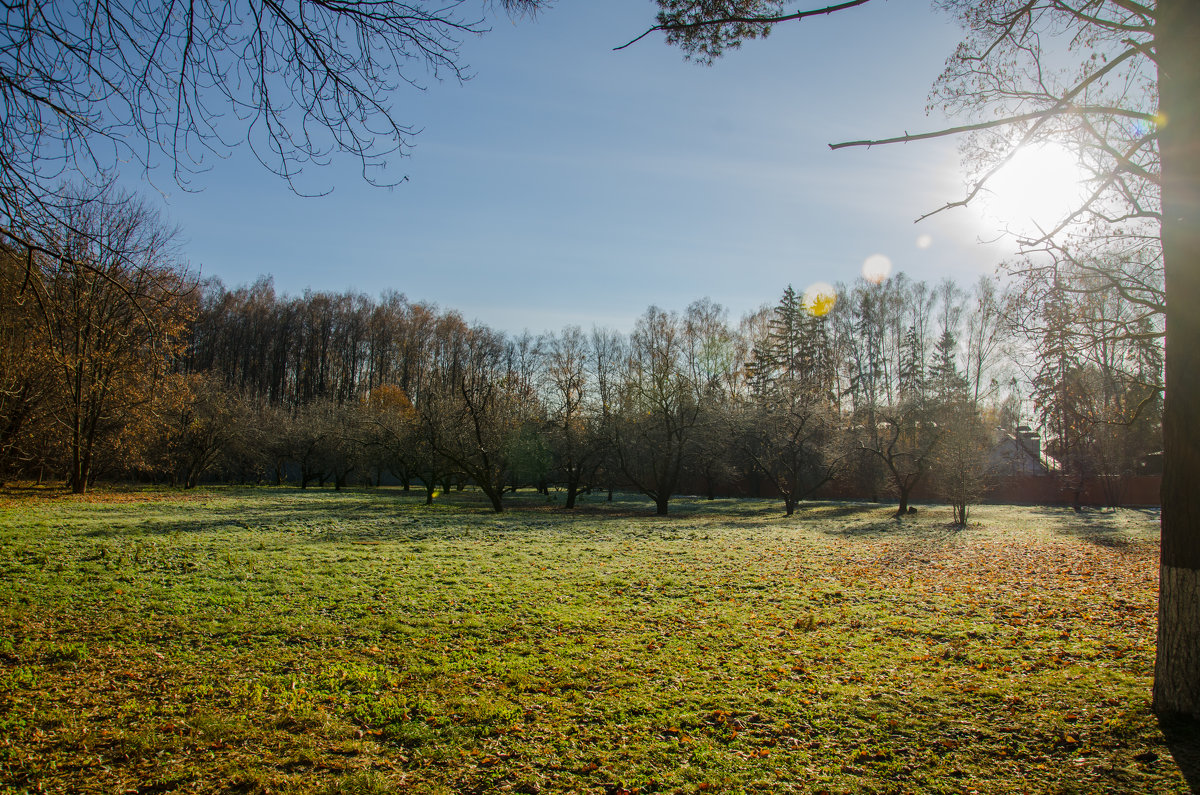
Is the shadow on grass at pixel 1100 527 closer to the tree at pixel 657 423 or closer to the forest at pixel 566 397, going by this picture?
the forest at pixel 566 397

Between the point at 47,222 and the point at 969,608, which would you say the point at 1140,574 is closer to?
the point at 969,608

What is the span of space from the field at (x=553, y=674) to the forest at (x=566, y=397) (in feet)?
8.95

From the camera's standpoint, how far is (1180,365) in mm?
4336

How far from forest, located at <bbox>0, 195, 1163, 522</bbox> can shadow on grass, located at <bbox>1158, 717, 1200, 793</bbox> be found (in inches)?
141

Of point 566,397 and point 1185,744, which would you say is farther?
point 566,397

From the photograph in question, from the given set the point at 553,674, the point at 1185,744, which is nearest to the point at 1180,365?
the point at 1185,744

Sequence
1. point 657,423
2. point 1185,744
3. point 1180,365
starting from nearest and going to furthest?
point 1185,744, point 1180,365, point 657,423

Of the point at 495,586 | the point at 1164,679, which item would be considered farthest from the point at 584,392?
the point at 1164,679

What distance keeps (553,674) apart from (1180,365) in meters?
5.42

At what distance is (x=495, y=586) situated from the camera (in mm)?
9008

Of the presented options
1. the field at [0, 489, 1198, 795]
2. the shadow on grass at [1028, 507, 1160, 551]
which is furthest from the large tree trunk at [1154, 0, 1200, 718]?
the shadow on grass at [1028, 507, 1160, 551]

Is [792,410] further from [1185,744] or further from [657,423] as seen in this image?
[1185,744]

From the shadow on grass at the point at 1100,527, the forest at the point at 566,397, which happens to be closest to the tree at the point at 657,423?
the forest at the point at 566,397

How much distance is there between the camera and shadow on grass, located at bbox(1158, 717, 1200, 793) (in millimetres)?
3433
